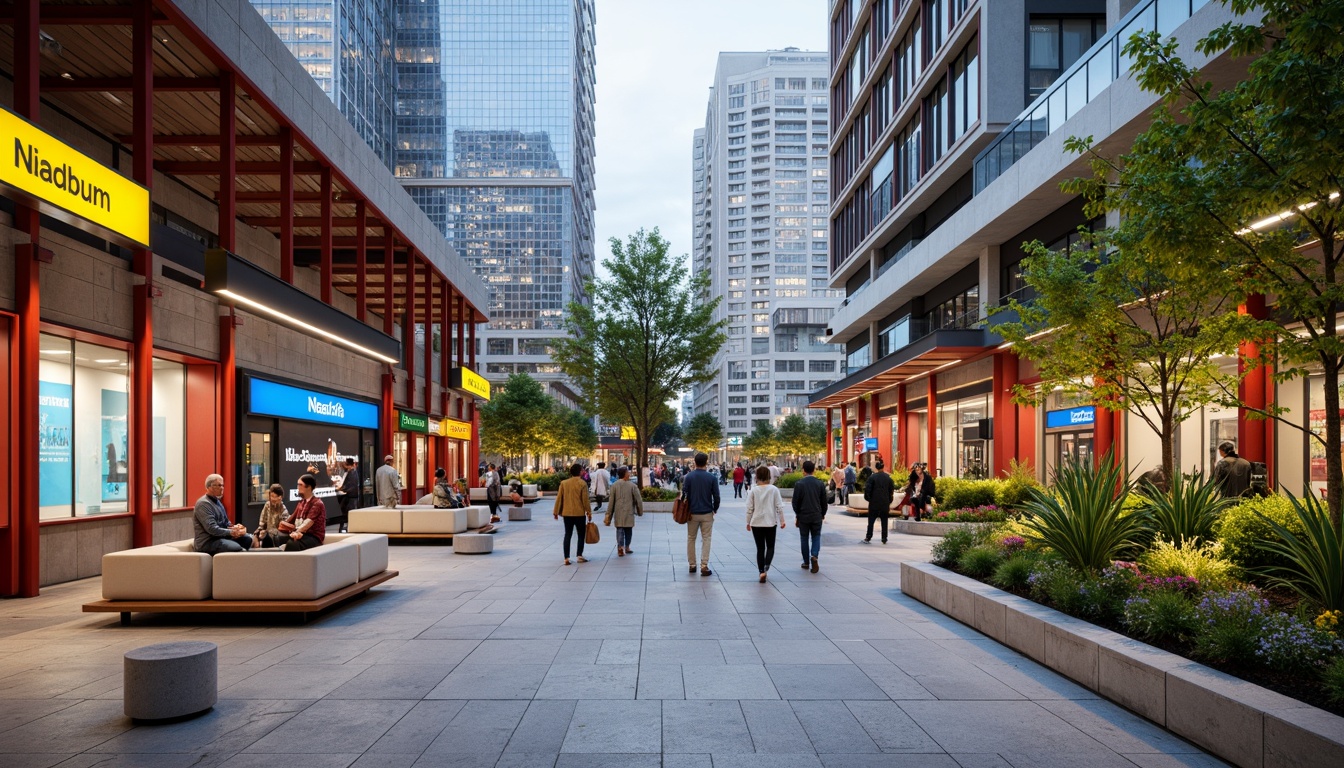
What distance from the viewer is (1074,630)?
6.91 meters

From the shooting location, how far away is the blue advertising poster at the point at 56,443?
39.7 feet

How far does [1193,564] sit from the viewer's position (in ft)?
24.9

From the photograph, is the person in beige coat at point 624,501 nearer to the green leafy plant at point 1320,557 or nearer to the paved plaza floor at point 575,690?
the paved plaza floor at point 575,690

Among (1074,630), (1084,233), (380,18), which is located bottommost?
(1074,630)

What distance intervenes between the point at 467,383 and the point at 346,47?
81497 millimetres

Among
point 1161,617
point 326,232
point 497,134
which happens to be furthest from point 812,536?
point 497,134

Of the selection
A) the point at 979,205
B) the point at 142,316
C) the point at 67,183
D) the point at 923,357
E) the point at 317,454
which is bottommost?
the point at 317,454

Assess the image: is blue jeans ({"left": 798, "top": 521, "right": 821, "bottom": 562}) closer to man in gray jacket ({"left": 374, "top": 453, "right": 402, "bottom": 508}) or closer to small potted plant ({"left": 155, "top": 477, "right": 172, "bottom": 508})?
man in gray jacket ({"left": 374, "top": 453, "right": 402, "bottom": 508})

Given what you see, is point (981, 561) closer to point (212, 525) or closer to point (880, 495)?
point (880, 495)

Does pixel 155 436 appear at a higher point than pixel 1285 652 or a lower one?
higher

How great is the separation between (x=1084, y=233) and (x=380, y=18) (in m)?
124

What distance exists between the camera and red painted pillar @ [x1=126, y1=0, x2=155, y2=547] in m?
13.1

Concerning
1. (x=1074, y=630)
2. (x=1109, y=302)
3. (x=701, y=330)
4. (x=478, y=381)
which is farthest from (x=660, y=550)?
(x=478, y=381)

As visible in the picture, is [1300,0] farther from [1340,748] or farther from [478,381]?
[478,381]
